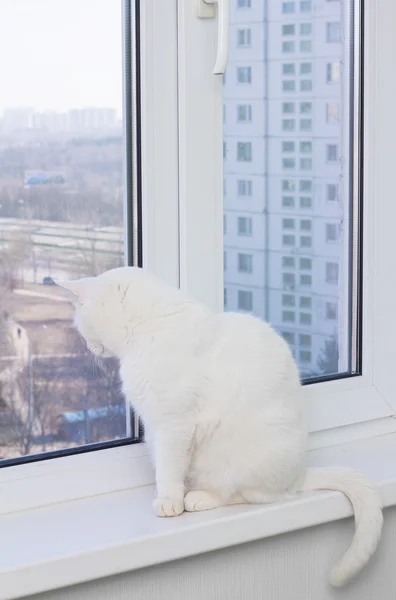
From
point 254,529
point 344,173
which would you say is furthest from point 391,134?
point 254,529

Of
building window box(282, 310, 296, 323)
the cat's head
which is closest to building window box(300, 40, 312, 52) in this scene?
building window box(282, 310, 296, 323)

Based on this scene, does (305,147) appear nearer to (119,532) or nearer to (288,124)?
(288,124)

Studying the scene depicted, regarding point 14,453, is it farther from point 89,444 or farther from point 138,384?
point 138,384

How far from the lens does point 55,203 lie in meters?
1.29

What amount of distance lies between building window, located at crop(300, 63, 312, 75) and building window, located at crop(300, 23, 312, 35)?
0.05 m

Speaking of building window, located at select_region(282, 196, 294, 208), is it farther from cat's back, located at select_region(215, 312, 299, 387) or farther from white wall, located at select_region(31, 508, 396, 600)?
white wall, located at select_region(31, 508, 396, 600)

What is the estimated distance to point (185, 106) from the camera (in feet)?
4.46

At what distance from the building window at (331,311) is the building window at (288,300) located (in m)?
0.08

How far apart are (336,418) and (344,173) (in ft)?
1.44

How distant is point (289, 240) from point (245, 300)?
0.45ft

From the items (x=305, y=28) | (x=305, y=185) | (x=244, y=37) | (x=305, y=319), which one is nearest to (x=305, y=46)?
(x=305, y=28)

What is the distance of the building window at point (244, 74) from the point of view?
1.44m

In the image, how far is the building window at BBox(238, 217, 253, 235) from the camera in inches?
58.2

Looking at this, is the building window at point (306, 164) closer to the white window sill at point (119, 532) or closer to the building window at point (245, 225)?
the building window at point (245, 225)
